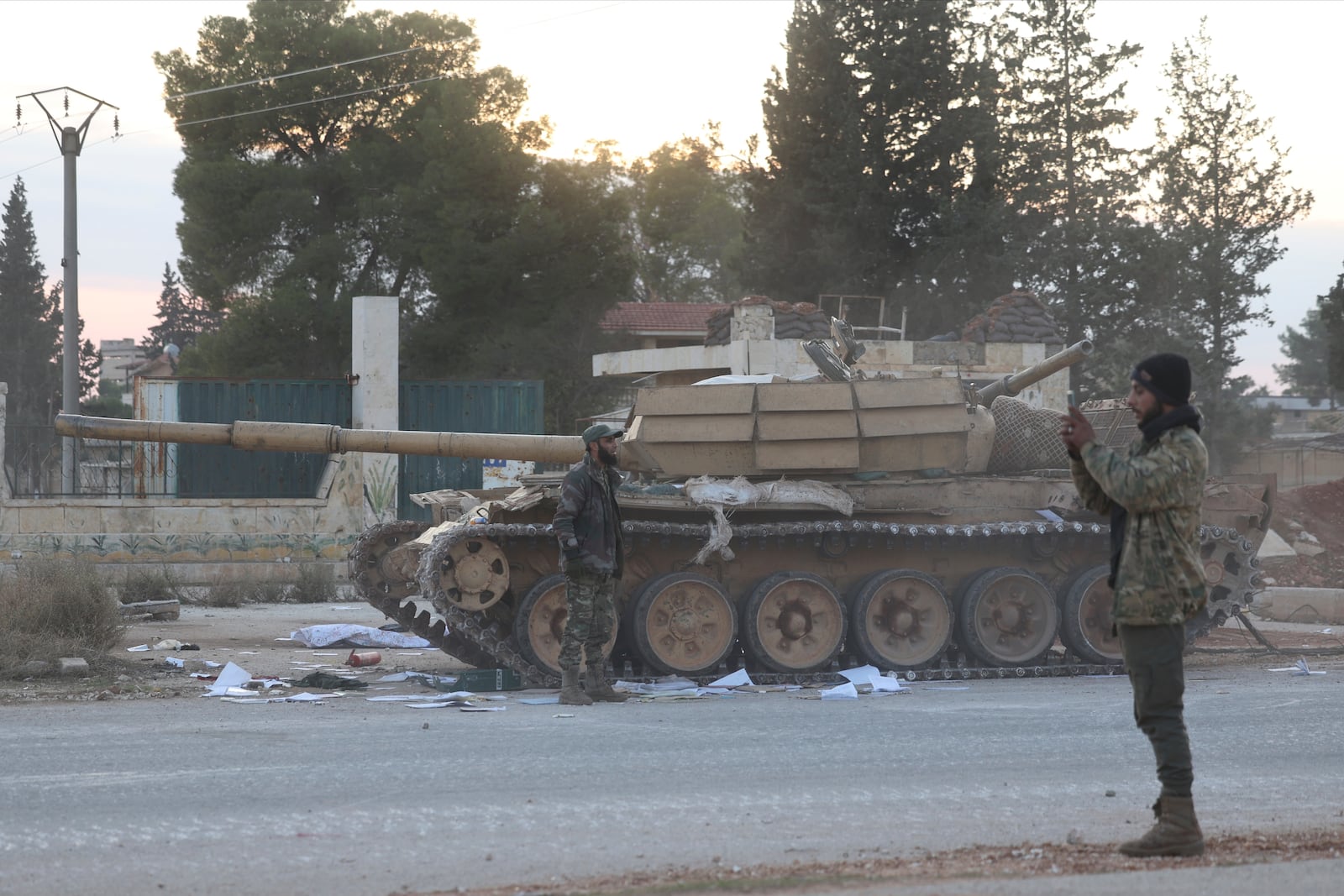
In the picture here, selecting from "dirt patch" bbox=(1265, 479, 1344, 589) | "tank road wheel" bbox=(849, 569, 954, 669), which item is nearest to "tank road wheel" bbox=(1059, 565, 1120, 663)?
"tank road wheel" bbox=(849, 569, 954, 669)

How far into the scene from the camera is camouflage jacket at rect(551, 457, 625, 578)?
9836mm

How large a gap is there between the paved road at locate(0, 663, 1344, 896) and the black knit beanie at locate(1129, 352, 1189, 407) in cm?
168

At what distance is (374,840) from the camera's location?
5574 millimetres

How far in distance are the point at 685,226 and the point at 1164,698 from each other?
194 feet

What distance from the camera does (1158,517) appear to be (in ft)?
17.5

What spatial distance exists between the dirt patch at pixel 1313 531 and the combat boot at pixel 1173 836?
53.2ft

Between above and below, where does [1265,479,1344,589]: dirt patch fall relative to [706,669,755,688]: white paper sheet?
above

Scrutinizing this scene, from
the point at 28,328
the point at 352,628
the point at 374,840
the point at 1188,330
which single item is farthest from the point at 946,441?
the point at 28,328

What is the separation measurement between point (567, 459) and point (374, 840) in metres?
6.94

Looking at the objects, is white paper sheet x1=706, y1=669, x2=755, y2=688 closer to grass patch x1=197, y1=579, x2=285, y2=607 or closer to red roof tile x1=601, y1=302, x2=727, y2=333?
grass patch x1=197, y1=579, x2=285, y2=607

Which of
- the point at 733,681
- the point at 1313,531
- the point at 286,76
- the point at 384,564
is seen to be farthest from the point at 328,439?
the point at 286,76

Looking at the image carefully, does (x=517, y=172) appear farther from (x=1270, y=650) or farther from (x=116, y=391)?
(x=116, y=391)

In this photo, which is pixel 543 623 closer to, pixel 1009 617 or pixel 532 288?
pixel 1009 617

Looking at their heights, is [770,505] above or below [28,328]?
below
